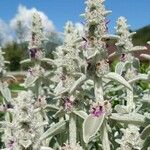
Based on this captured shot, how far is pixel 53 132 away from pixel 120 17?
1515 mm

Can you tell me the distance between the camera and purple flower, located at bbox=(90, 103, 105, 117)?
3564mm

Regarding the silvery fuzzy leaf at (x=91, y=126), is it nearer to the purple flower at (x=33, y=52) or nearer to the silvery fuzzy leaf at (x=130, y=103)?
the silvery fuzzy leaf at (x=130, y=103)

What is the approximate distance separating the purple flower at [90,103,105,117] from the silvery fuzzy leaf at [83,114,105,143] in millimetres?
28

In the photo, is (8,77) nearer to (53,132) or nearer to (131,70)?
(131,70)

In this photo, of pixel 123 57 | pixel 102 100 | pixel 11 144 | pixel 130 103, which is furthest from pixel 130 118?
pixel 123 57

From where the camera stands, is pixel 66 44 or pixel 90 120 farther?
pixel 66 44

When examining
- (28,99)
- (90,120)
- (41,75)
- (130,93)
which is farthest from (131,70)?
(28,99)

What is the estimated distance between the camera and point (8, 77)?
5.78m

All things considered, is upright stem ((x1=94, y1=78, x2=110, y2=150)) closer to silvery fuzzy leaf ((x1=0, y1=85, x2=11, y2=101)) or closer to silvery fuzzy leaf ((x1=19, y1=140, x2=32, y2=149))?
silvery fuzzy leaf ((x1=19, y1=140, x2=32, y2=149))

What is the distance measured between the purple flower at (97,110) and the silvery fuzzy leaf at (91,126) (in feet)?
0.09

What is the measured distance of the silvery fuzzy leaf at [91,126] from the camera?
3.48 m

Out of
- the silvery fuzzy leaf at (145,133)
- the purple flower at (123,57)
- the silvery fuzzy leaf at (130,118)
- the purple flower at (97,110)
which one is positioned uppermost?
the purple flower at (123,57)

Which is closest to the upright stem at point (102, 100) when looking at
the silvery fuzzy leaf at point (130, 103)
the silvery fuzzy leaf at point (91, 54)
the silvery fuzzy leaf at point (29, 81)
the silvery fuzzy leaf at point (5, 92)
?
the silvery fuzzy leaf at point (91, 54)

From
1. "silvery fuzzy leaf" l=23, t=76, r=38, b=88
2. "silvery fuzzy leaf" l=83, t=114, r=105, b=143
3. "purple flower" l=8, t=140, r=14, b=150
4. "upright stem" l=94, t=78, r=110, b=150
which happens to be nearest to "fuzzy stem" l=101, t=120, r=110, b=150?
"upright stem" l=94, t=78, r=110, b=150
